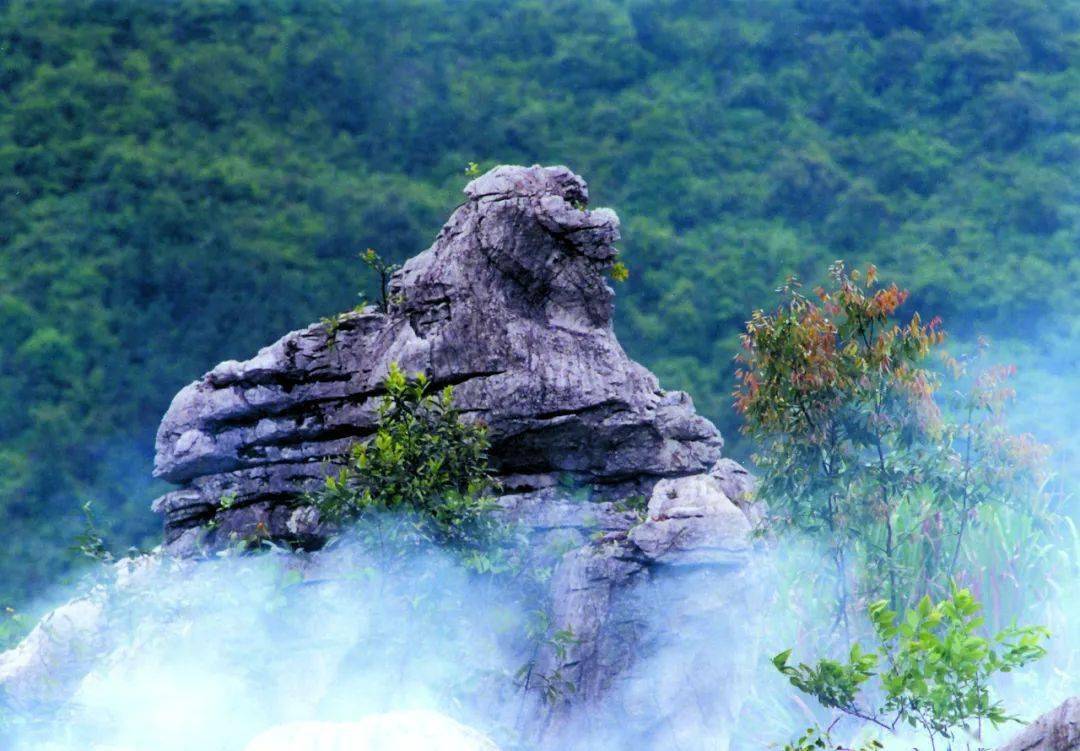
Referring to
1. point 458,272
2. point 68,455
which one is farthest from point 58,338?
point 458,272

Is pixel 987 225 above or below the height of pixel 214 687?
above

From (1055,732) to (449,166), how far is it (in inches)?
361

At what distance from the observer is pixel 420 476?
5.22 m

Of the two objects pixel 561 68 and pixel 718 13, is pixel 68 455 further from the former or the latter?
pixel 718 13

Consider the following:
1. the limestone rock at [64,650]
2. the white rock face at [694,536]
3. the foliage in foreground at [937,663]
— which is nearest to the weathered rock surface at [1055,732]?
the foliage in foreground at [937,663]

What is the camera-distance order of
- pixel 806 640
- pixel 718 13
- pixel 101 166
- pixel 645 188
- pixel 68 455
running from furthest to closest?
pixel 718 13, pixel 645 188, pixel 101 166, pixel 68 455, pixel 806 640

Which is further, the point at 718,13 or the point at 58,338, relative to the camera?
the point at 718,13

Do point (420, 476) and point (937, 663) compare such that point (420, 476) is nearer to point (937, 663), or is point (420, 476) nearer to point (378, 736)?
point (378, 736)

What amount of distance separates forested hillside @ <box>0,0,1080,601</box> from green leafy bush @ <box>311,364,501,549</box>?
200 inches

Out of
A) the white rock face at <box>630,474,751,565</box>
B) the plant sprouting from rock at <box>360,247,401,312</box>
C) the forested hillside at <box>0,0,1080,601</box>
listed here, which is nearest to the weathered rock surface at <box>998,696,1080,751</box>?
the white rock face at <box>630,474,751,565</box>

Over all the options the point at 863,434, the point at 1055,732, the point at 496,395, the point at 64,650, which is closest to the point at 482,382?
the point at 496,395

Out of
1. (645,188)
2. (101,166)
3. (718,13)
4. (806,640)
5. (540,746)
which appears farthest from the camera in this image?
(718,13)

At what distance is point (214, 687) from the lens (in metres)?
5.18

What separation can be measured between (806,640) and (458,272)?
2.32m
